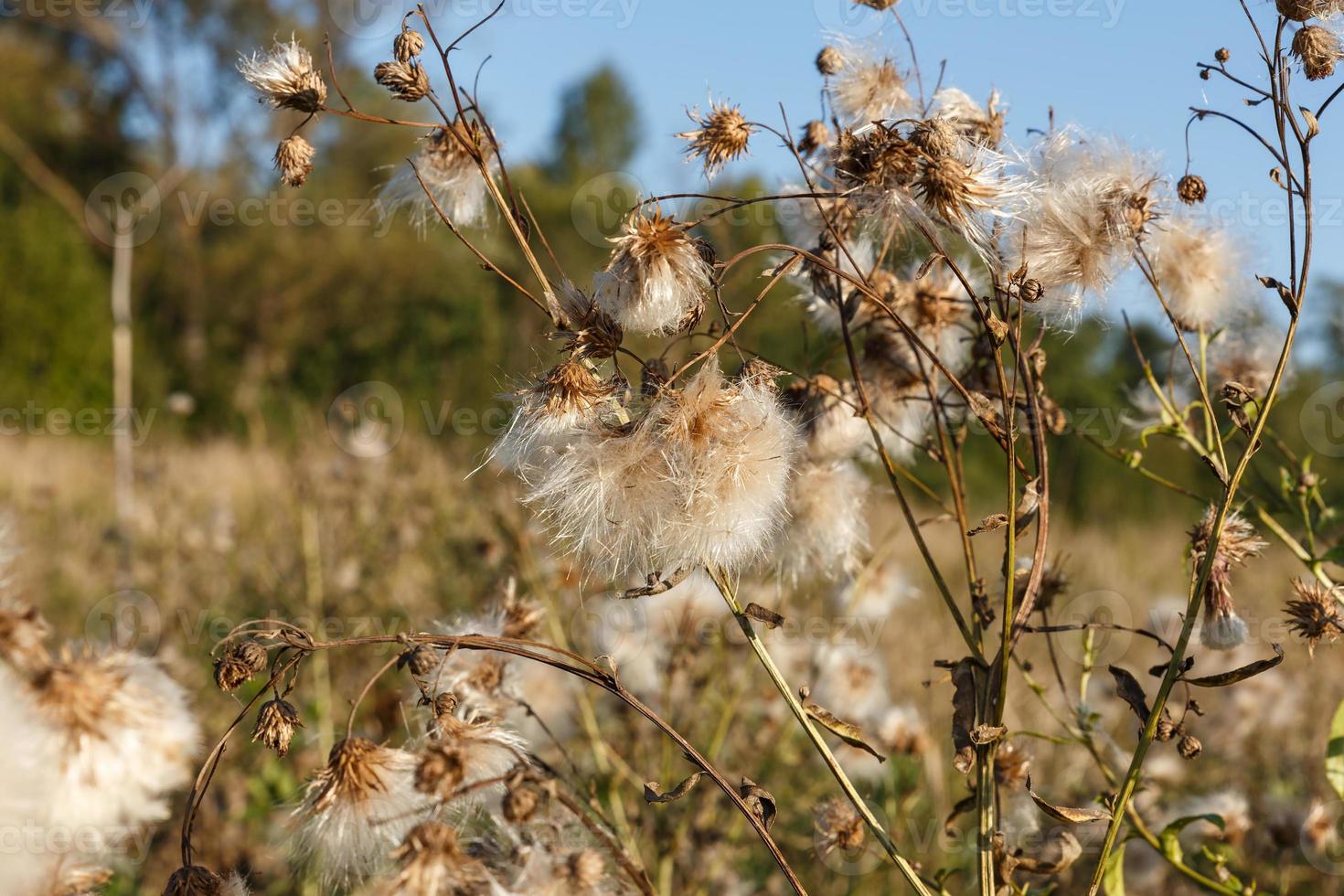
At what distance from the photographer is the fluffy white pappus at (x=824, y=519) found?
137 centimetres

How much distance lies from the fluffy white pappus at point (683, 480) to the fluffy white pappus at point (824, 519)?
320 mm

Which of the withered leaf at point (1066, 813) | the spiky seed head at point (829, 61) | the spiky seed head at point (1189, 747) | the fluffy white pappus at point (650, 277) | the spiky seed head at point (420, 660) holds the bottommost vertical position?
the withered leaf at point (1066, 813)

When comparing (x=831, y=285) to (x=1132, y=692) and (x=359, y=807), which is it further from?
(x=359, y=807)

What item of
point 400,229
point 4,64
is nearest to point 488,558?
point 400,229

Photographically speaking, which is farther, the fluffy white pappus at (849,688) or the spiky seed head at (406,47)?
the fluffy white pappus at (849,688)

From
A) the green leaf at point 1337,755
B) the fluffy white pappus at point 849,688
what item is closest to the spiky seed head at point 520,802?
the green leaf at point 1337,755

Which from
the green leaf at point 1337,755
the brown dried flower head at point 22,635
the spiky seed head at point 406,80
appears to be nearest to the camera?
the spiky seed head at point 406,80

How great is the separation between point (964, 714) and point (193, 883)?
2.34ft

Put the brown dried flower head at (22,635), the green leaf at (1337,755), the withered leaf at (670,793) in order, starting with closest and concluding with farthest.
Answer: the withered leaf at (670,793) → the green leaf at (1337,755) → the brown dried flower head at (22,635)

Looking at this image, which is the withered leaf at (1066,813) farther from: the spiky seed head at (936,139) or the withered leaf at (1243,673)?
the spiky seed head at (936,139)

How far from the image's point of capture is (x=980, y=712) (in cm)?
104

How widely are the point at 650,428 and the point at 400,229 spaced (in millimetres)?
17207

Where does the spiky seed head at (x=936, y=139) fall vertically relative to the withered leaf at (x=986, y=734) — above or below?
above

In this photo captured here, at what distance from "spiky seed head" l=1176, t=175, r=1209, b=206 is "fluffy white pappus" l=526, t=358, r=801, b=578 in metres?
0.53
